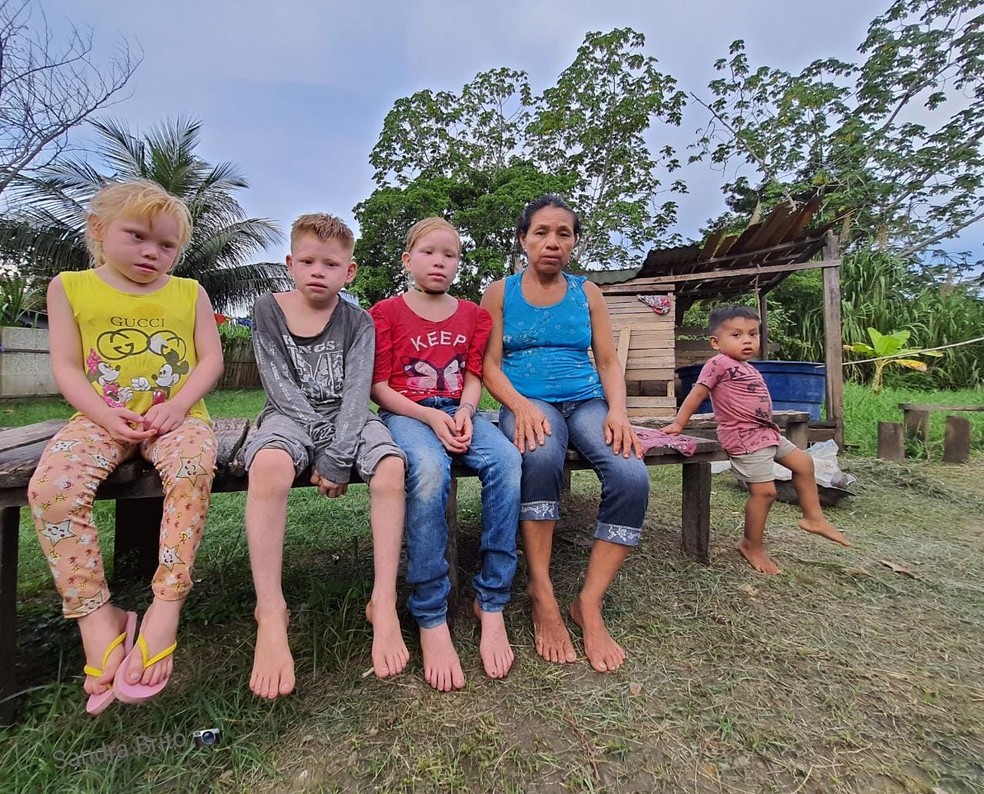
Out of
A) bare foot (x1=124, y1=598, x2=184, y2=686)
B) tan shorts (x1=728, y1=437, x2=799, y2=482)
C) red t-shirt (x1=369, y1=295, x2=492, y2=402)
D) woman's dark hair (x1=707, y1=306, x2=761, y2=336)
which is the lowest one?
bare foot (x1=124, y1=598, x2=184, y2=686)

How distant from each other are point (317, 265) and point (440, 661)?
51.7 inches

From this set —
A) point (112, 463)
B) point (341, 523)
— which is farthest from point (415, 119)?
point (112, 463)

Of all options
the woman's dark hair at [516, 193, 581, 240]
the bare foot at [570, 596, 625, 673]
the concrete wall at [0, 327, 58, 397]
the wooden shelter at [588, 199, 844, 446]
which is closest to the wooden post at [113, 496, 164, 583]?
the bare foot at [570, 596, 625, 673]

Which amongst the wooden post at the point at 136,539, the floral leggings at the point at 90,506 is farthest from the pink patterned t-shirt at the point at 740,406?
the wooden post at the point at 136,539

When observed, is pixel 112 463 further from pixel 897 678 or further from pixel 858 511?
pixel 858 511

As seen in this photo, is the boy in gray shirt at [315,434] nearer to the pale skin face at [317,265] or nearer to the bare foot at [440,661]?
the pale skin face at [317,265]

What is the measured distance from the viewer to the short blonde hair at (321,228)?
1719 mm

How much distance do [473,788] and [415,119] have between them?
16106 mm

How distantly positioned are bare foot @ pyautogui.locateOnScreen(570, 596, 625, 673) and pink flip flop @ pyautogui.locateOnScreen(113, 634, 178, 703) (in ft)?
3.76

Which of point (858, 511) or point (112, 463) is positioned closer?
point (112, 463)

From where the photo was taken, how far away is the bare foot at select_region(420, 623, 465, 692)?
1.41m

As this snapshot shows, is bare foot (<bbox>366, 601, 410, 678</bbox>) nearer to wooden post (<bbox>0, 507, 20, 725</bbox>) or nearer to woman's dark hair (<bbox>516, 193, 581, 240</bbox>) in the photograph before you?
wooden post (<bbox>0, 507, 20, 725</bbox>)

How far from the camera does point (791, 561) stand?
2.38 meters

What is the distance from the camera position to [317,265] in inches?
67.7
